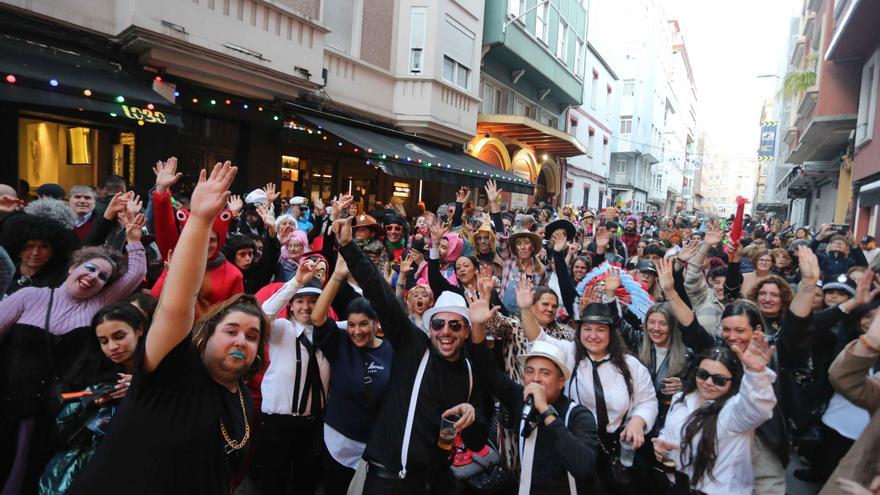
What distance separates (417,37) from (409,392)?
43.4 ft

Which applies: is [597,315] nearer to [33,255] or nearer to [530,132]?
[33,255]

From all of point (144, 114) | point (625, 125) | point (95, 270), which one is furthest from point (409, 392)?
point (625, 125)

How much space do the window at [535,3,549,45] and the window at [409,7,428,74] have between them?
27.6ft

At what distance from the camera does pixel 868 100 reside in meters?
13.6

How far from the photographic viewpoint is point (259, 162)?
37.3 ft

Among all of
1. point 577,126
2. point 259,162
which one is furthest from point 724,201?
point 259,162

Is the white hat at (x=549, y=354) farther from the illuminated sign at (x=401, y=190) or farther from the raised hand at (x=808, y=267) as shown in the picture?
the illuminated sign at (x=401, y=190)

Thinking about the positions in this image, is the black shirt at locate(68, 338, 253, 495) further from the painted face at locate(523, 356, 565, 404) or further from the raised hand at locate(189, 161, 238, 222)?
the painted face at locate(523, 356, 565, 404)

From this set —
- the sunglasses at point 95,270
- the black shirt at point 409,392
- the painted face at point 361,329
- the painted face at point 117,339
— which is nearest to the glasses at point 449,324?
the black shirt at point 409,392

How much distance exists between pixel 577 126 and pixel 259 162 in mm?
23334

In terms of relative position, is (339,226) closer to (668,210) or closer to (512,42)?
(512,42)

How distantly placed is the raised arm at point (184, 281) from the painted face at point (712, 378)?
9.15ft

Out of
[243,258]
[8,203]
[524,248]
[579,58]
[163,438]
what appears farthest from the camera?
[579,58]

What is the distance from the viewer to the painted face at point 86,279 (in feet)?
10.00
